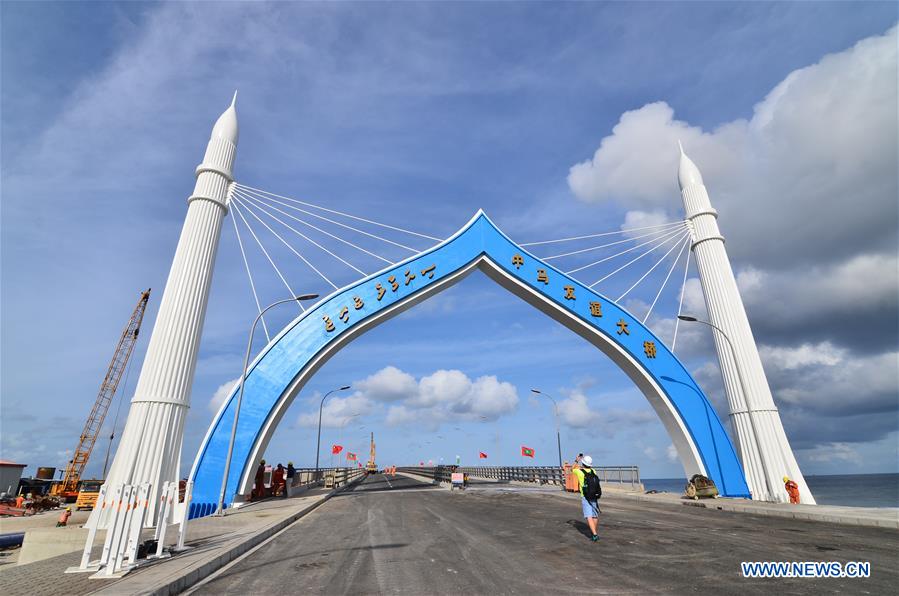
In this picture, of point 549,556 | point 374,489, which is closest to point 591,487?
point 549,556

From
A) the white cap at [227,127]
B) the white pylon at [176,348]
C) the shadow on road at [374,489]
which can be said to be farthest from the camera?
the shadow on road at [374,489]

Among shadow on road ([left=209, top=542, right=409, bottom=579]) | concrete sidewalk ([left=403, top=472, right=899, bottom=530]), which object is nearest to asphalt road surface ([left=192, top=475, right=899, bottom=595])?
shadow on road ([left=209, top=542, right=409, bottom=579])

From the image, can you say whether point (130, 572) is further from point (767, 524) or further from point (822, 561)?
point (767, 524)

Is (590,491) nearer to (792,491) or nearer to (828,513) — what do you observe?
(828,513)

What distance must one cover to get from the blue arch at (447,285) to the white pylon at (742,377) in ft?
7.86

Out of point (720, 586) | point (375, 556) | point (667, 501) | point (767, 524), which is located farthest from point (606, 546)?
point (667, 501)

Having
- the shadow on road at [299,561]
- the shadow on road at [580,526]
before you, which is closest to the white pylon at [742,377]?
the shadow on road at [580,526]

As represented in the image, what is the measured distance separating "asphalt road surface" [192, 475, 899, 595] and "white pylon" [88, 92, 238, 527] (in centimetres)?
592

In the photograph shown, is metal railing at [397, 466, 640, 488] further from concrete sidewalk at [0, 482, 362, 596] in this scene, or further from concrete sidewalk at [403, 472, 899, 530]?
concrete sidewalk at [0, 482, 362, 596]

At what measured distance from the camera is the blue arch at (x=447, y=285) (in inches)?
827

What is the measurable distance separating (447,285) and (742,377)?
15.2m

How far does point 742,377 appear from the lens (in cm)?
2052

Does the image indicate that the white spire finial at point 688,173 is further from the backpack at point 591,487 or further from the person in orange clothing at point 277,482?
the person in orange clothing at point 277,482

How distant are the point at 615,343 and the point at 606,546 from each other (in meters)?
18.0
